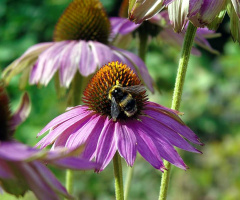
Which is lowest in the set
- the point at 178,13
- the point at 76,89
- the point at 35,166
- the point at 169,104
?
the point at 169,104

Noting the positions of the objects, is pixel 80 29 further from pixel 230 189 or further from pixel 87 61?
pixel 230 189

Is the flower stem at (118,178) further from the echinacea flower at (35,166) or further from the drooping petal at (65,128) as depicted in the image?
the echinacea flower at (35,166)

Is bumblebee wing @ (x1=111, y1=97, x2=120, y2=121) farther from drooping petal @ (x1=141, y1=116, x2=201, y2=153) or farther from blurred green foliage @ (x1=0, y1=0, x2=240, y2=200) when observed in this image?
blurred green foliage @ (x1=0, y1=0, x2=240, y2=200)

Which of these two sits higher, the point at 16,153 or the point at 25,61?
the point at 16,153

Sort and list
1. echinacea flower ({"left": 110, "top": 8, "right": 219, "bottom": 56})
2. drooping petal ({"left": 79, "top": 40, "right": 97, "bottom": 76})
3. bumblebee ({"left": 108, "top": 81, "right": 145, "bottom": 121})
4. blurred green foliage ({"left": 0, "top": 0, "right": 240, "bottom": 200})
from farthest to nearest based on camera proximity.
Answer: blurred green foliage ({"left": 0, "top": 0, "right": 240, "bottom": 200}) < echinacea flower ({"left": 110, "top": 8, "right": 219, "bottom": 56}) < drooping petal ({"left": 79, "top": 40, "right": 97, "bottom": 76}) < bumblebee ({"left": 108, "top": 81, "right": 145, "bottom": 121})

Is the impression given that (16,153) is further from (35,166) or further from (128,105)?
(128,105)

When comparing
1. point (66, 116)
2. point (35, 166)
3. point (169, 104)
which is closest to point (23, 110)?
point (66, 116)

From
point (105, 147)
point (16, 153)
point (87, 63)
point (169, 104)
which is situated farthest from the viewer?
point (169, 104)

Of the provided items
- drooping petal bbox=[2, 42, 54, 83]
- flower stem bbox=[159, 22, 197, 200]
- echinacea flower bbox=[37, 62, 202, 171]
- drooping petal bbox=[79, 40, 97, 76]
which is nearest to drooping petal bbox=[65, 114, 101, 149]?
echinacea flower bbox=[37, 62, 202, 171]
